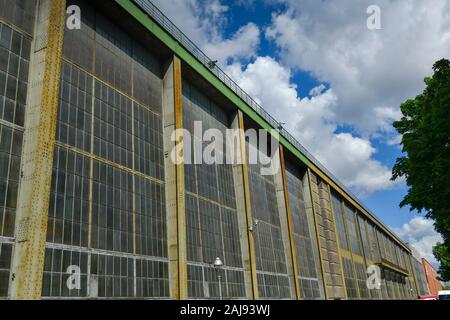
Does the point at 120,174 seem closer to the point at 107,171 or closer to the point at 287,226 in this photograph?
the point at 107,171

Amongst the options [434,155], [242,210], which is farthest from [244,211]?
[434,155]

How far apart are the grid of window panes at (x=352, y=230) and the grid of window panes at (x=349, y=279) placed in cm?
454

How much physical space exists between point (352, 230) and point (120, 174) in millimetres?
48013

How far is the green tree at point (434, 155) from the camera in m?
20.2

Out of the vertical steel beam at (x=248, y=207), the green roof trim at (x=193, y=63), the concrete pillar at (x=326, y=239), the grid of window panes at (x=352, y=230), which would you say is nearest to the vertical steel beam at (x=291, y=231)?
the green roof trim at (x=193, y=63)

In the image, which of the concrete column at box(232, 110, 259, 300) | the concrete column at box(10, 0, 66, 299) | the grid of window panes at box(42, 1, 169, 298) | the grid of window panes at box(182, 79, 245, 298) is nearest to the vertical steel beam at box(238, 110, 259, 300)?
the concrete column at box(232, 110, 259, 300)

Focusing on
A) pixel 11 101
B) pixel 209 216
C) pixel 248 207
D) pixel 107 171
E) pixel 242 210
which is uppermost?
pixel 11 101

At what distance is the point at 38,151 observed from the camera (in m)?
14.7

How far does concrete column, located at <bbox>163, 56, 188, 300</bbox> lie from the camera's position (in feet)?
67.9

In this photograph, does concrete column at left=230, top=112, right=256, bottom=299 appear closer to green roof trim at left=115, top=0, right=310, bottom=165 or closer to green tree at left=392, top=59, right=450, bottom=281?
green roof trim at left=115, top=0, right=310, bottom=165

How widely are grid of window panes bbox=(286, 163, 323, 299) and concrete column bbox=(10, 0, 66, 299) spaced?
2831 centimetres

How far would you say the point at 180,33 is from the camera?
26.5m

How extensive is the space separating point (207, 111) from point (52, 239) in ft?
57.6
